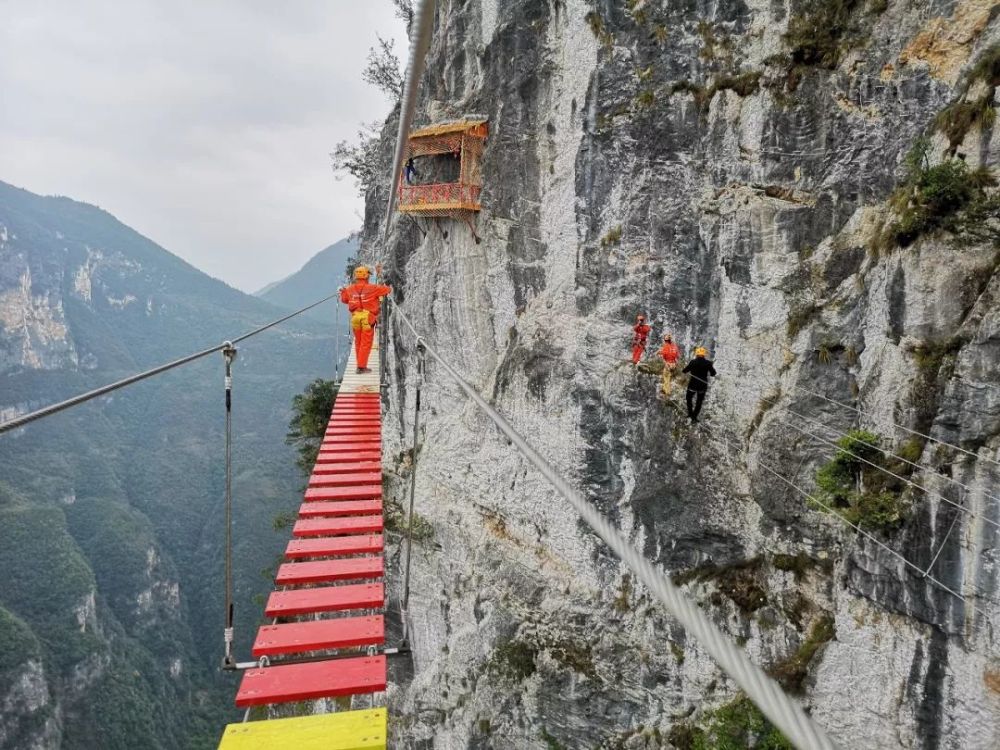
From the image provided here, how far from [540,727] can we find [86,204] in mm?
172422

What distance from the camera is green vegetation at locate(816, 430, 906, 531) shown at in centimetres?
630

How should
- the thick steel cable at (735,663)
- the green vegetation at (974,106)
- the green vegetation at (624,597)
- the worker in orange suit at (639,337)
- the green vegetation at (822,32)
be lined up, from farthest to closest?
the green vegetation at (624,597) < the worker in orange suit at (639,337) < the green vegetation at (822,32) < the green vegetation at (974,106) < the thick steel cable at (735,663)

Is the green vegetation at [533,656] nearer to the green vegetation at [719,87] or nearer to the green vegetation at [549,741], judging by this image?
the green vegetation at [549,741]

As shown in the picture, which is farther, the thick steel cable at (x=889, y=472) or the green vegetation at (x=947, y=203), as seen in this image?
the green vegetation at (x=947, y=203)

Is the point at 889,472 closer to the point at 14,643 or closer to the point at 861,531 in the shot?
the point at 861,531

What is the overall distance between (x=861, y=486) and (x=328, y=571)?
19.5 ft

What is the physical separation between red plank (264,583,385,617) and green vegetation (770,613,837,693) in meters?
5.70

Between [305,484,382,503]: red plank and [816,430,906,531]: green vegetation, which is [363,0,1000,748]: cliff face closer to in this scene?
[816,430,906,531]: green vegetation

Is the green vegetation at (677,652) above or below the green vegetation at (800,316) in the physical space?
below

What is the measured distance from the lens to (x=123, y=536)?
213ft

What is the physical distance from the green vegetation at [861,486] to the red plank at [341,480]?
17.3 ft

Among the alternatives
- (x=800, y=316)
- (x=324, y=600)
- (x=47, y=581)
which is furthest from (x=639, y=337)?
(x=47, y=581)

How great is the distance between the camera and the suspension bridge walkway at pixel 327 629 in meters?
Result: 2.82

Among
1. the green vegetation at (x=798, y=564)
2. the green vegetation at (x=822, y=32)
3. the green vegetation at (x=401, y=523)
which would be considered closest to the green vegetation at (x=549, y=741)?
the green vegetation at (x=401, y=523)
